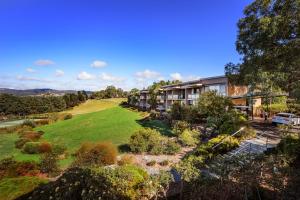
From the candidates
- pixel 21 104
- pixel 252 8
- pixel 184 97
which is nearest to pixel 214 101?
pixel 252 8

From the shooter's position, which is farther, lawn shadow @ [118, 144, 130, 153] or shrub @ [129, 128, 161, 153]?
lawn shadow @ [118, 144, 130, 153]

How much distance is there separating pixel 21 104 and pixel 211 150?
277ft

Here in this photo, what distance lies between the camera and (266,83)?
31734mm

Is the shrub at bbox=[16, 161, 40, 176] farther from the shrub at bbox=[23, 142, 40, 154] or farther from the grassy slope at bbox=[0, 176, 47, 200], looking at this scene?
the shrub at bbox=[23, 142, 40, 154]

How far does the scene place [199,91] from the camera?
152ft

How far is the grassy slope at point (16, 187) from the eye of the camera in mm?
10607

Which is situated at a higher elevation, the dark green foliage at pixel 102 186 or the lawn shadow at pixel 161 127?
the dark green foliage at pixel 102 186

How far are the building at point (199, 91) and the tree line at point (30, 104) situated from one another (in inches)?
1964

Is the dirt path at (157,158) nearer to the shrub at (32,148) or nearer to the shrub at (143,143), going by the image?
the shrub at (143,143)

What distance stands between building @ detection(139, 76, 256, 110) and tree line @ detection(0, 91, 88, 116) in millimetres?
49878

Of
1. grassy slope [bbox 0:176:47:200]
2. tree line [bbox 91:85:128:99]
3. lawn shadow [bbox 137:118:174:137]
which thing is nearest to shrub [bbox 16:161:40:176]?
grassy slope [bbox 0:176:47:200]

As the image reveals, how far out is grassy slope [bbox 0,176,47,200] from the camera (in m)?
10.6

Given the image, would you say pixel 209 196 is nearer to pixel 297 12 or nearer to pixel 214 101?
pixel 297 12

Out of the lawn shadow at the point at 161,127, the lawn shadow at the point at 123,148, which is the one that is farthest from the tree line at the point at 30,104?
the lawn shadow at the point at 123,148
